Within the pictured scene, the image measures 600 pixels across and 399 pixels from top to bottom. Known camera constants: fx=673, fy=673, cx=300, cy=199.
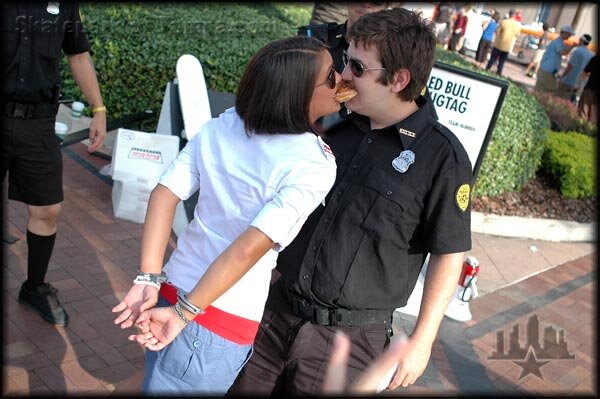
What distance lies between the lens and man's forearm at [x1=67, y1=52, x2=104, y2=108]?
3742 millimetres

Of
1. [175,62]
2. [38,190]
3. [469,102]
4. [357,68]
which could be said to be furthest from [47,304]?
[175,62]

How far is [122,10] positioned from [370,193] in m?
6.94

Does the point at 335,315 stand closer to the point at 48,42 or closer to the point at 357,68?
the point at 357,68

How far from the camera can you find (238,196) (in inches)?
78.6

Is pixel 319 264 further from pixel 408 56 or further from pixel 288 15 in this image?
pixel 288 15

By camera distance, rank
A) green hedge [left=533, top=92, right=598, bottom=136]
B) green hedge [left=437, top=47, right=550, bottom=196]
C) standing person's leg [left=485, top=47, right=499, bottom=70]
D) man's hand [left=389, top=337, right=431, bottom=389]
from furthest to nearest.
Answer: standing person's leg [left=485, top=47, right=499, bottom=70]
green hedge [left=533, top=92, right=598, bottom=136]
green hedge [left=437, top=47, right=550, bottom=196]
man's hand [left=389, top=337, right=431, bottom=389]

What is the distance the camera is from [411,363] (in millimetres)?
2361

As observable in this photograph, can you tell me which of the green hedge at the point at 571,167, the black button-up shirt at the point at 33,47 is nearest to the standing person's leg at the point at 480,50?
the green hedge at the point at 571,167

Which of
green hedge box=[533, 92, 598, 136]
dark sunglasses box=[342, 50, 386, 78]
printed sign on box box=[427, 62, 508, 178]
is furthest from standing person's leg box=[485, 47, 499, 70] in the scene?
dark sunglasses box=[342, 50, 386, 78]

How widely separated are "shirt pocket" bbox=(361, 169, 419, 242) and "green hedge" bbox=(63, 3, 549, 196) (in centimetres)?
452

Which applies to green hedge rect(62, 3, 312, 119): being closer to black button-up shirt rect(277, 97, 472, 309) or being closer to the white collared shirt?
black button-up shirt rect(277, 97, 472, 309)

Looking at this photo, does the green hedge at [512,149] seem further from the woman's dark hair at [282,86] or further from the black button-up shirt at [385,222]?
the woman's dark hair at [282,86]

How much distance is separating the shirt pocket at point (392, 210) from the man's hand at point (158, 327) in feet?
2.66

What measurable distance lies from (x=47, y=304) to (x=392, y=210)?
224 cm
